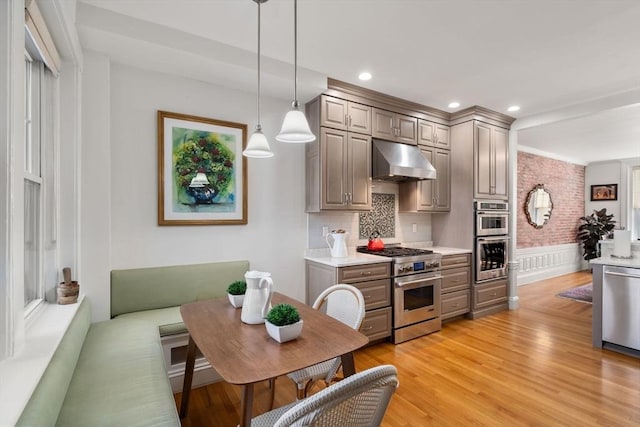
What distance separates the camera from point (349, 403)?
0.91 m

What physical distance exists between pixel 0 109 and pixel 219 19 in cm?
149

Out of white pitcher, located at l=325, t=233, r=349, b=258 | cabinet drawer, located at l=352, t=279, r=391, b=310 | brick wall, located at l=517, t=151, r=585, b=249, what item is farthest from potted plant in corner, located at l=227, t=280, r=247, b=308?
brick wall, located at l=517, t=151, r=585, b=249

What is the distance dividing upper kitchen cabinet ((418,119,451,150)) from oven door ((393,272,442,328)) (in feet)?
5.54

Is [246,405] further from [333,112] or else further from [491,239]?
[491,239]

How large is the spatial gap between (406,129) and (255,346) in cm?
319

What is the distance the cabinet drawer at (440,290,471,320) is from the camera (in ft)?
12.3

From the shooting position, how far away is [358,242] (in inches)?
148

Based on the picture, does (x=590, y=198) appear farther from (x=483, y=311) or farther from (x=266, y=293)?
(x=266, y=293)

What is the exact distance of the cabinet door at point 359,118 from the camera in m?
3.32

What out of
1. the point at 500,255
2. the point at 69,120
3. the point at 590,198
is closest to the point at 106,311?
the point at 69,120

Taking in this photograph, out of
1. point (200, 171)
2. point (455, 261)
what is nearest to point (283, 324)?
point (200, 171)

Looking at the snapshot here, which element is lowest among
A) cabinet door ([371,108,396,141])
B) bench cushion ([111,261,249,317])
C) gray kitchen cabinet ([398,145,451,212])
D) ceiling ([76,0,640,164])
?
bench cushion ([111,261,249,317])

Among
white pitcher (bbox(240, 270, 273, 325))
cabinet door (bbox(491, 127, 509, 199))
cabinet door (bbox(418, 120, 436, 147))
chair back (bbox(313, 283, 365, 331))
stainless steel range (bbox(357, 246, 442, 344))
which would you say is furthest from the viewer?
cabinet door (bbox(491, 127, 509, 199))

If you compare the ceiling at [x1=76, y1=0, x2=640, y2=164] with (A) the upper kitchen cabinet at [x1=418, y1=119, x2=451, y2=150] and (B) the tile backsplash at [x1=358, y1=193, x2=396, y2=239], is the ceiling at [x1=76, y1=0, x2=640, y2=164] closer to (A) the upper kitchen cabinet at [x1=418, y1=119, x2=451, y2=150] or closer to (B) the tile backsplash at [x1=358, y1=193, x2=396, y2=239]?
(A) the upper kitchen cabinet at [x1=418, y1=119, x2=451, y2=150]
